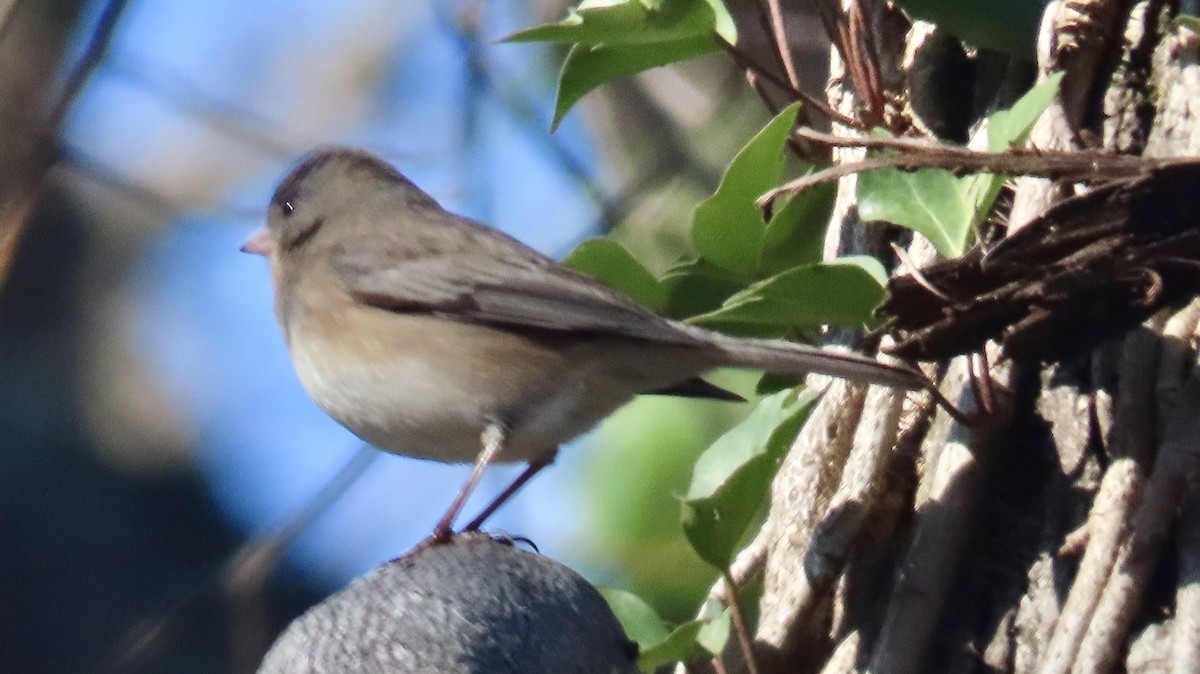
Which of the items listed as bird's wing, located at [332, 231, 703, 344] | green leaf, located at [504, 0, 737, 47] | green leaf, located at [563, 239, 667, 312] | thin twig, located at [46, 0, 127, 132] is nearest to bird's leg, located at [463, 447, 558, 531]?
bird's wing, located at [332, 231, 703, 344]

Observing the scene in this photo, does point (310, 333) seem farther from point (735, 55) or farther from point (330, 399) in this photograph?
point (735, 55)

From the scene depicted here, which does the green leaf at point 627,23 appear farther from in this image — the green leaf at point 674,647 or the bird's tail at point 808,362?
the green leaf at point 674,647

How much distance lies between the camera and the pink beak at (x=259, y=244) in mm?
3277

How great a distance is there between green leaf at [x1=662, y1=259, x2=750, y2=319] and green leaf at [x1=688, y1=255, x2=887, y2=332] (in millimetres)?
257

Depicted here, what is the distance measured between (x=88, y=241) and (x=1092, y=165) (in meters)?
4.06

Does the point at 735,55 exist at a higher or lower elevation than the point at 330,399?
higher

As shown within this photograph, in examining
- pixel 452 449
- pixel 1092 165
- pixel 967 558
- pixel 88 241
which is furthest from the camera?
pixel 88 241

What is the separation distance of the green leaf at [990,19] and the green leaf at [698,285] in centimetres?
47

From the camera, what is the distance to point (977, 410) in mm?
1820

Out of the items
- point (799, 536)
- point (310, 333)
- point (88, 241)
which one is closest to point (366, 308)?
point (310, 333)

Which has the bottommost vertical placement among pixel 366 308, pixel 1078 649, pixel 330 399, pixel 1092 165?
pixel 330 399

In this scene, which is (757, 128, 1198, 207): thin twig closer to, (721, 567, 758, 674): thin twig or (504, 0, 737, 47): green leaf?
(504, 0, 737, 47): green leaf

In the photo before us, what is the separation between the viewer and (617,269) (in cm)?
220

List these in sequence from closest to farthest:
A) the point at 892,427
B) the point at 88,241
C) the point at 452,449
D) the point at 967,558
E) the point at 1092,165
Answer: the point at 1092,165, the point at 967,558, the point at 892,427, the point at 452,449, the point at 88,241
